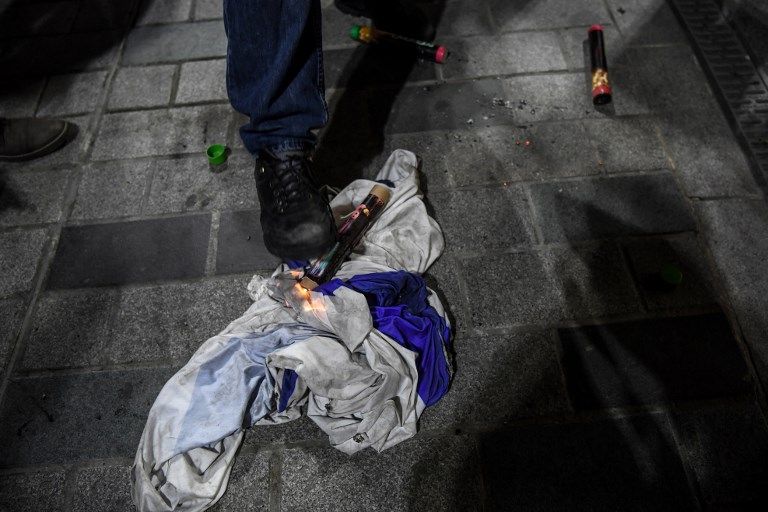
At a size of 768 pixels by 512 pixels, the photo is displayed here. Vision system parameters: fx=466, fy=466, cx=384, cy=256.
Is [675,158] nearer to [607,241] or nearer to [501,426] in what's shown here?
[607,241]

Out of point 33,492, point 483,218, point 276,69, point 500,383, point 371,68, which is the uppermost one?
point 276,69

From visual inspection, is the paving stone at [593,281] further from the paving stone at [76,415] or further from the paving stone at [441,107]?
the paving stone at [76,415]

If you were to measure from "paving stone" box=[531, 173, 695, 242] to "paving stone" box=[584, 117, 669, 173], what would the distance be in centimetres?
8

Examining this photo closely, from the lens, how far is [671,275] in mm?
1960

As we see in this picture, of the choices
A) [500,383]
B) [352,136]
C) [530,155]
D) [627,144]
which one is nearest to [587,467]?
[500,383]

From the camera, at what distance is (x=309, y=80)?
1801mm

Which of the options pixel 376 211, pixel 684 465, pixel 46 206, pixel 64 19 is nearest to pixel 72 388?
pixel 46 206

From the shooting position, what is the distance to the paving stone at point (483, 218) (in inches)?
85.7

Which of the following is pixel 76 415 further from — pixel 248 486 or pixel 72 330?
pixel 248 486

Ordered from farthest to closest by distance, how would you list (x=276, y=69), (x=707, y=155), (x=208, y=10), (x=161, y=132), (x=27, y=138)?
(x=208, y=10) → (x=161, y=132) → (x=27, y=138) → (x=707, y=155) → (x=276, y=69)

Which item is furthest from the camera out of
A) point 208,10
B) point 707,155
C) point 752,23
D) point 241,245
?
point 208,10

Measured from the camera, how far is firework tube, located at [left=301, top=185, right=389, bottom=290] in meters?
1.84

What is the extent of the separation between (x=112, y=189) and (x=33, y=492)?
1.42 metres

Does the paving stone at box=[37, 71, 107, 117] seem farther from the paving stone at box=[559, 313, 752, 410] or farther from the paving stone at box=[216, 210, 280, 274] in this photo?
the paving stone at box=[559, 313, 752, 410]
